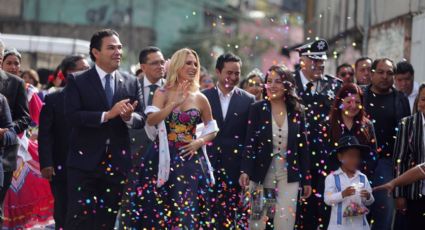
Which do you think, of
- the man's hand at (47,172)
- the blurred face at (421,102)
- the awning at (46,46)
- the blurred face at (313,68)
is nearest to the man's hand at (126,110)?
the man's hand at (47,172)

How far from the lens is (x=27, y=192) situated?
44.4 feet

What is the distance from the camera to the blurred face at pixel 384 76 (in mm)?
11672

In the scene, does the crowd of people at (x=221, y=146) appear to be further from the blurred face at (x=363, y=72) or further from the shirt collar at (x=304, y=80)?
the blurred face at (x=363, y=72)

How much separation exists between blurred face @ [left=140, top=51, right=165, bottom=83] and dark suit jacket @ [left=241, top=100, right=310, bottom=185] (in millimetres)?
1661

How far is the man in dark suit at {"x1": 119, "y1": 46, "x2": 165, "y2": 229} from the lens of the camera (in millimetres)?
10812

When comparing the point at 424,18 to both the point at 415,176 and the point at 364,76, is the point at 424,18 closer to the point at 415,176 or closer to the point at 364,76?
the point at 364,76

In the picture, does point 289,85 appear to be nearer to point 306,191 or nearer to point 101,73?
point 306,191

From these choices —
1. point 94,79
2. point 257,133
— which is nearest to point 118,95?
point 94,79

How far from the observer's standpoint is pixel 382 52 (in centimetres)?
1778

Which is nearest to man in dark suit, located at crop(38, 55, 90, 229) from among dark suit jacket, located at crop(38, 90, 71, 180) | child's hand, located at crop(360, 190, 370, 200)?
dark suit jacket, located at crop(38, 90, 71, 180)

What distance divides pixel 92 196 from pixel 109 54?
131 centimetres

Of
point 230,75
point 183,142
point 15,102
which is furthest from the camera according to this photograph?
point 230,75

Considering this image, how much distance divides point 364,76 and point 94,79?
4.04 metres

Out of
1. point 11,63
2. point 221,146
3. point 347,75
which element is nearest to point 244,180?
point 221,146
